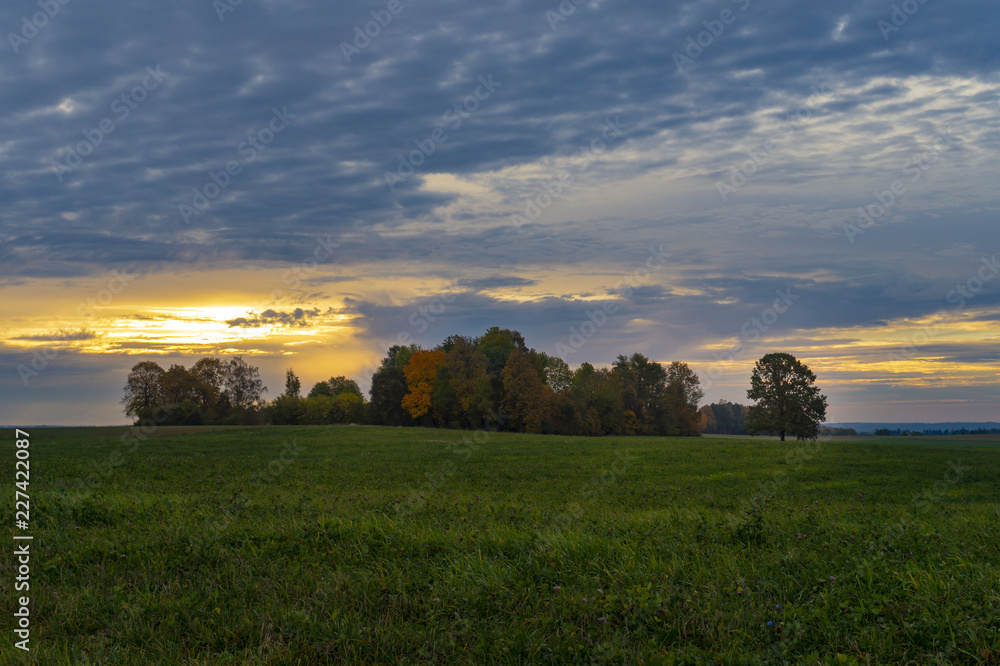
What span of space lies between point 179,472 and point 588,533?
64.3 feet

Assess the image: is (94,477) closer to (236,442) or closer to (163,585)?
(163,585)

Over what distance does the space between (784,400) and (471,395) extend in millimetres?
36614

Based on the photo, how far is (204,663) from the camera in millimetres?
5770

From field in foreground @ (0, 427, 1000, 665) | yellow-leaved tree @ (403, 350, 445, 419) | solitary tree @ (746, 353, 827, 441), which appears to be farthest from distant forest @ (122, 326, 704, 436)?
field in foreground @ (0, 427, 1000, 665)

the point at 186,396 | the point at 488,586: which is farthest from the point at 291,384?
the point at 488,586

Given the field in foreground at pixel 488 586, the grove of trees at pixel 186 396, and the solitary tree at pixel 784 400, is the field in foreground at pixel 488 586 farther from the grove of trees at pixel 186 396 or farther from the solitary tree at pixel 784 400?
the grove of trees at pixel 186 396

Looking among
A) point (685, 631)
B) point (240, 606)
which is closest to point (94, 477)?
point (240, 606)

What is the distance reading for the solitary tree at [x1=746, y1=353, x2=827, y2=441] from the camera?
231ft

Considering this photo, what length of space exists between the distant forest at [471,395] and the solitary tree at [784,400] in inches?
803

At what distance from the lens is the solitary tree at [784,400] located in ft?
231

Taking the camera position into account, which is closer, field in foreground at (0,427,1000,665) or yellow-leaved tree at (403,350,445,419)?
field in foreground at (0,427,1000,665)

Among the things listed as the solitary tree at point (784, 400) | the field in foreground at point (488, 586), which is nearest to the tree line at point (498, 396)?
the solitary tree at point (784, 400)

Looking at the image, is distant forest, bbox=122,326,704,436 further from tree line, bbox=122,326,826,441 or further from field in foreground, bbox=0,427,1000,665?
field in foreground, bbox=0,427,1000,665

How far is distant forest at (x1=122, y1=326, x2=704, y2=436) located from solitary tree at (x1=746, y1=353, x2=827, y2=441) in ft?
66.9
